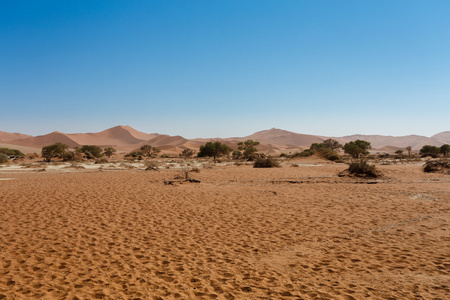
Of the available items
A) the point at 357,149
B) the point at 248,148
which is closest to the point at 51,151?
the point at 248,148

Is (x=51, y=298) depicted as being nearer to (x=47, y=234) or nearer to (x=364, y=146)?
(x=47, y=234)

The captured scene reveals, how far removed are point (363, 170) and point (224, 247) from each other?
16.7 meters

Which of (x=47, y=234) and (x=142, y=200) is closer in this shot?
(x=47, y=234)

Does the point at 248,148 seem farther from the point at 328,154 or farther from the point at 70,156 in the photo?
the point at 70,156

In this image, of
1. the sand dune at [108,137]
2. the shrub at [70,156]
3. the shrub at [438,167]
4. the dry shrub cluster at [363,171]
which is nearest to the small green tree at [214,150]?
the shrub at [70,156]

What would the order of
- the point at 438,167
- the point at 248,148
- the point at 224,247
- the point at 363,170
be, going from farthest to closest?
the point at 248,148 → the point at 438,167 → the point at 363,170 → the point at 224,247

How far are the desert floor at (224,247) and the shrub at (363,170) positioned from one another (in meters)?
7.19

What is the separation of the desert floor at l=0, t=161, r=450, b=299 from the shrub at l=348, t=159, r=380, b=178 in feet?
23.6

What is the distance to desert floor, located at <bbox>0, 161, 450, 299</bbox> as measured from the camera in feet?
15.1

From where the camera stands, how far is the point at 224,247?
656cm

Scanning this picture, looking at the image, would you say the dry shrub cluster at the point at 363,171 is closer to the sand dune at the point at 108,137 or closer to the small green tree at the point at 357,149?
the small green tree at the point at 357,149

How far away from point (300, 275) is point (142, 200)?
27.7ft

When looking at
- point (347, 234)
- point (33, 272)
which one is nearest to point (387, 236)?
point (347, 234)

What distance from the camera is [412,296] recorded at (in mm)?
4301
